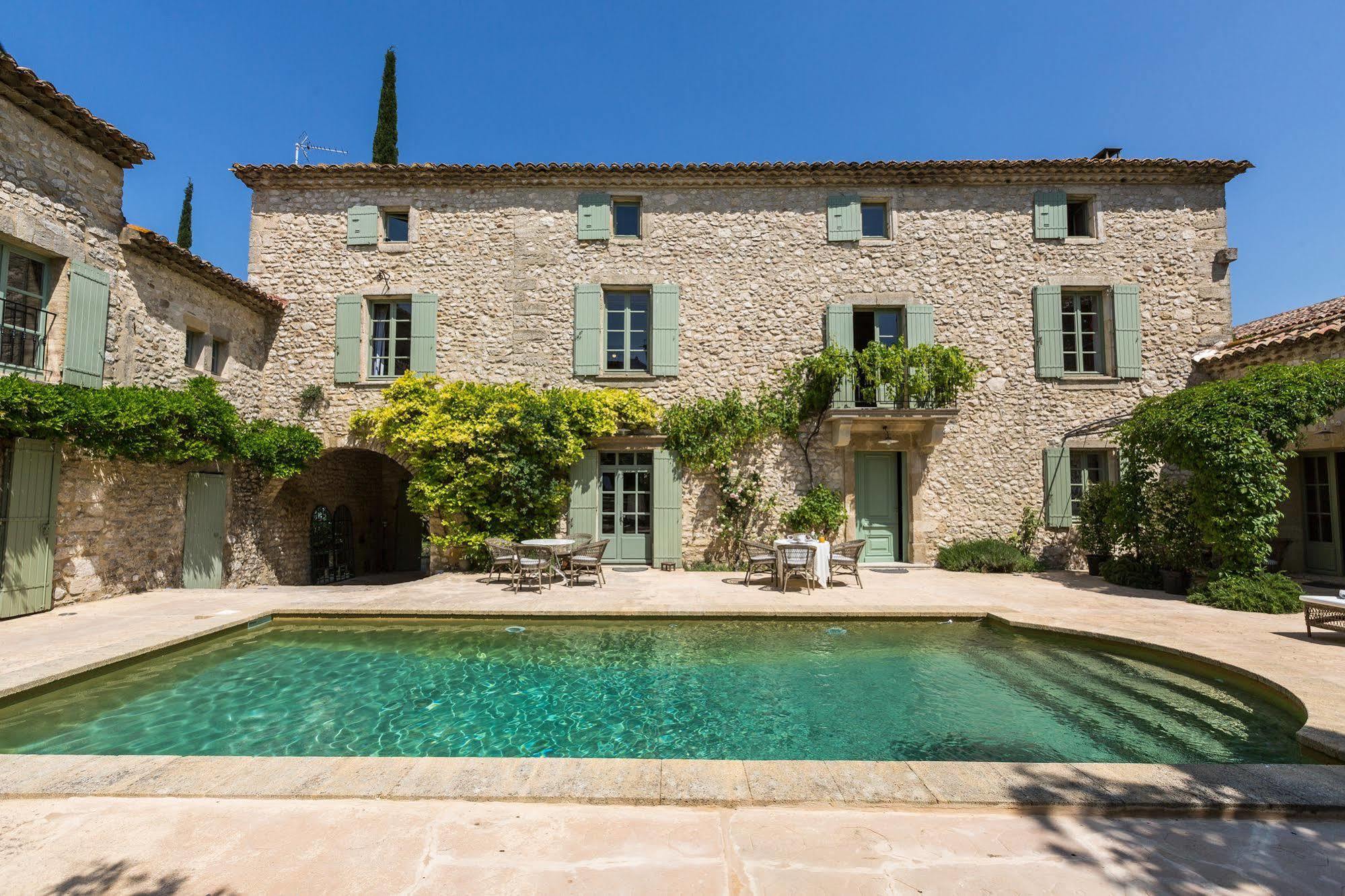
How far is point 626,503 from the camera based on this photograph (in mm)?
10422

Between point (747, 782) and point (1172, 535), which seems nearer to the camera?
point (747, 782)

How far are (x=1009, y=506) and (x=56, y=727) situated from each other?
39.1 feet

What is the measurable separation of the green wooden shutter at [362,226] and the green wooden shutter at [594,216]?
3752 millimetres

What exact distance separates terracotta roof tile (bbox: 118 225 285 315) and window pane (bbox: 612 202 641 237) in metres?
6.19

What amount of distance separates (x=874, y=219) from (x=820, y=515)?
5605 mm

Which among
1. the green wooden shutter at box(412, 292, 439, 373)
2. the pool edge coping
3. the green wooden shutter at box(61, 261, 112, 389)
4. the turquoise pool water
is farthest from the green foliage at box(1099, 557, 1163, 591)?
the green wooden shutter at box(61, 261, 112, 389)

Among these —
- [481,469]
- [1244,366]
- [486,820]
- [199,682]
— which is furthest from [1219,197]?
[199,682]

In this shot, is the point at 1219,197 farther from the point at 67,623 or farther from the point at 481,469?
the point at 67,623

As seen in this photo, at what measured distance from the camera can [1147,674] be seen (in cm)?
473

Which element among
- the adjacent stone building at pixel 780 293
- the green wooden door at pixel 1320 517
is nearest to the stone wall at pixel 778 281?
the adjacent stone building at pixel 780 293

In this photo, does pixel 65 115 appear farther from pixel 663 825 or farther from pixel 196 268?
pixel 663 825

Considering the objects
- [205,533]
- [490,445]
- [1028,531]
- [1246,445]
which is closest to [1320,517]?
[1246,445]

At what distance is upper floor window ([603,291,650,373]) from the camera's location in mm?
10648

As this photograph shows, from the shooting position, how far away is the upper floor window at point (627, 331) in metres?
10.6
